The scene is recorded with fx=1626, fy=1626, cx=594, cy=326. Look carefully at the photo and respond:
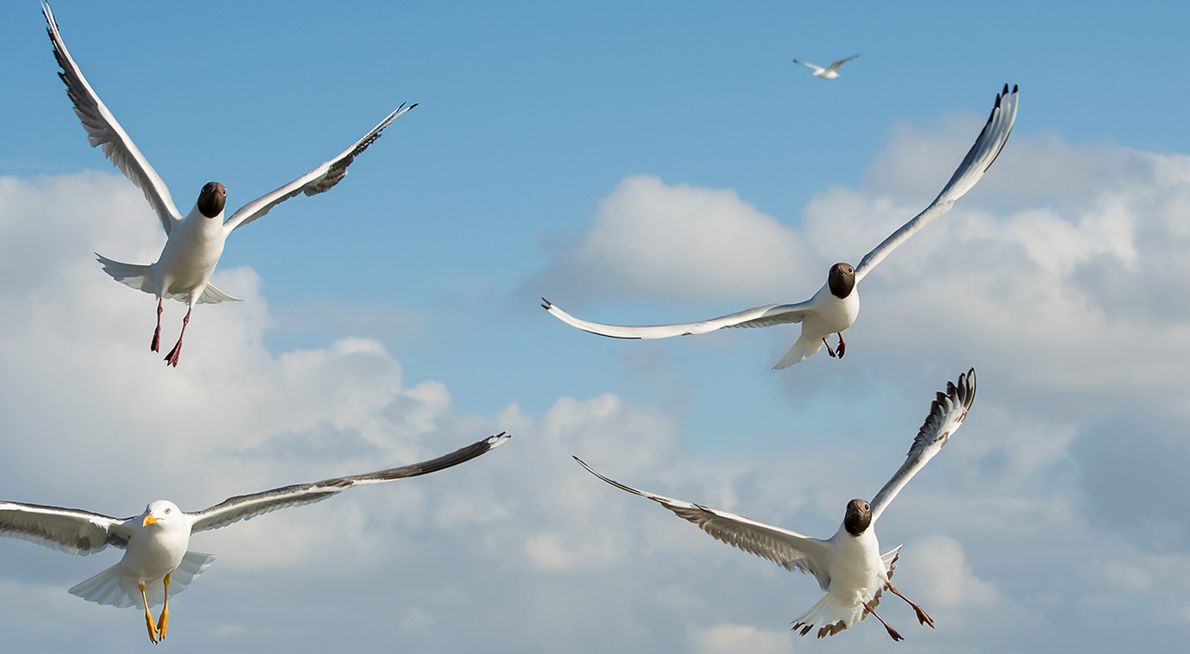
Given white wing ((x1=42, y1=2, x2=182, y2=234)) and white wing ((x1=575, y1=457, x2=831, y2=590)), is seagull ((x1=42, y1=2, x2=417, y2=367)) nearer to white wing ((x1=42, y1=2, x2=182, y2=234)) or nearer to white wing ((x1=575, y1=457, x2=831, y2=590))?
white wing ((x1=42, y1=2, x2=182, y2=234))

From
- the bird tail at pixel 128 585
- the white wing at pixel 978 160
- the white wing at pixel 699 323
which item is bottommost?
the bird tail at pixel 128 585

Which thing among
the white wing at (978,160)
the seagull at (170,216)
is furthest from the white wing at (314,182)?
the white wing at (978,160)

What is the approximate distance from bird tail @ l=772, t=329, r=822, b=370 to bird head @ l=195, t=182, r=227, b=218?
674 centimetres

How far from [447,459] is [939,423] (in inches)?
246

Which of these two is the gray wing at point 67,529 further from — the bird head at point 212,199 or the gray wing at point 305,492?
the bird head at point 212,199

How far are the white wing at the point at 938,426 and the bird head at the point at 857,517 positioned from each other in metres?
1.00

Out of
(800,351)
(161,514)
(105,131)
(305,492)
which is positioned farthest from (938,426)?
(105,131)

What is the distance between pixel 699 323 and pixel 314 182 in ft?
18.4

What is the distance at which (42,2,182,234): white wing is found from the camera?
19250 millimetres

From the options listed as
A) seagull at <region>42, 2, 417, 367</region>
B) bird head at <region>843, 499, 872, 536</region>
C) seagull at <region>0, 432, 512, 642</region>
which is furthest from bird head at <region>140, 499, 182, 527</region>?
bird head at <region>843, 499, 872, 536</region>

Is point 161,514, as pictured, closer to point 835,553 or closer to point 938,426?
point 835,553

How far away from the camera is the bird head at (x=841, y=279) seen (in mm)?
18812

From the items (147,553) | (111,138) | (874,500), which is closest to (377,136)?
(111,138)

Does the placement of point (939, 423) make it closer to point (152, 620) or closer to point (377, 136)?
point (377, 136)
